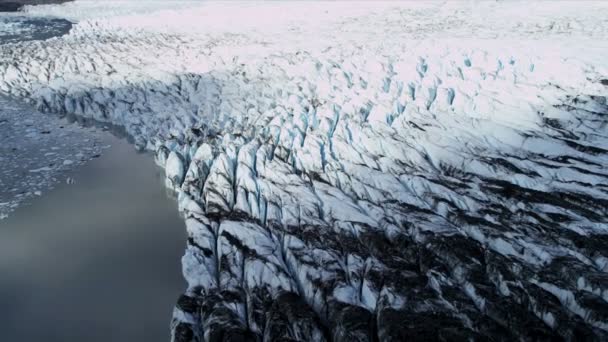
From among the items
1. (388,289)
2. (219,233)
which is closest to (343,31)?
(219,233)

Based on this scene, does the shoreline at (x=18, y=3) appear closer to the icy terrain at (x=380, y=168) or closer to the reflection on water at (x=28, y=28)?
the reflection on water at (x=28, y=28)

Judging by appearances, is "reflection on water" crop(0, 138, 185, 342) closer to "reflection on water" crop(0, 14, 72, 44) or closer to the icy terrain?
the icy terrain

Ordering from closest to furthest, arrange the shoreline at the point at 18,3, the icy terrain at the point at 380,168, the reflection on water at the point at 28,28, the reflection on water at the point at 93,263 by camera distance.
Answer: the icy terrain at the point at 380,168 < the reflection on water at the point at 93,263 < the reflection on water at the point at 28,28 < the shoreline at the point at 18,3

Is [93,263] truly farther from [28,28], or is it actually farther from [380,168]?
[28,28]

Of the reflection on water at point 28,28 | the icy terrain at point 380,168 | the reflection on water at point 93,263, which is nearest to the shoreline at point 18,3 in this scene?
the reflection on water at point 28,28

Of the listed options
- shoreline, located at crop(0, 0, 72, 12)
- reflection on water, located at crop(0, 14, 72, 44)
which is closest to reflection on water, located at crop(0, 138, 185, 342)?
reflection on water, located at crop(0, 14, 72, 44)

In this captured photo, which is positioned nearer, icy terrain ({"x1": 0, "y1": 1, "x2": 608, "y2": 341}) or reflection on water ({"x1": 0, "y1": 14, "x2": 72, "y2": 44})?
icy terrain ({"x1": 0, "y1": 1, "x2": 608, "y2": 341})
